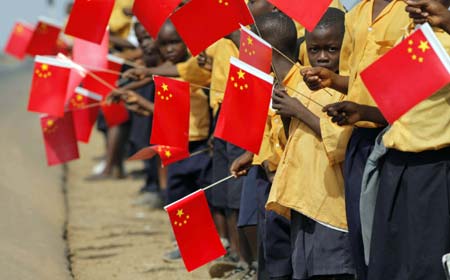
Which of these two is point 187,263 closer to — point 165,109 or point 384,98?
point 165,109

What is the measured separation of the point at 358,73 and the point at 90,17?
2.02 m

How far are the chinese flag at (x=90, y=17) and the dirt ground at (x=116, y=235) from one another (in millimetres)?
1694

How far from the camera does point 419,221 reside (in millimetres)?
5020

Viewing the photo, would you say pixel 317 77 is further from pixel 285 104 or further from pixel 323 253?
pixel 323 253

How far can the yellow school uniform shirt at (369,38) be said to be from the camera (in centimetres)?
525

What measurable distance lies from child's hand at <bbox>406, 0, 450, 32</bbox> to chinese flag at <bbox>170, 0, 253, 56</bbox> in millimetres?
1210

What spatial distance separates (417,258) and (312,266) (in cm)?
80

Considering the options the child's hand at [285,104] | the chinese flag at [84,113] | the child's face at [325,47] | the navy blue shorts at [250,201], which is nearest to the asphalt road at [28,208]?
the chinese flag at [84,113]

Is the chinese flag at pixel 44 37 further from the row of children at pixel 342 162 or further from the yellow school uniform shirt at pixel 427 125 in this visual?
the yellow school uniform shirt at pixel 427 125

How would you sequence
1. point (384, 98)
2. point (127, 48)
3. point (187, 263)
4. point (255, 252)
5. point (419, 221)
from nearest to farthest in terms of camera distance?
1. point (384, 98)
2. point (419, 221)
3. point (187, 263)
4. point (255, 252)
5. point (127, 48)

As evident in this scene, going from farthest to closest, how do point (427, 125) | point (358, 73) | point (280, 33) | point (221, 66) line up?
point (221, 66) < point (280, 33) < point (358, 73) < point (427, 125)

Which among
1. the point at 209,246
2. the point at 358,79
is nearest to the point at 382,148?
the point at 358,79

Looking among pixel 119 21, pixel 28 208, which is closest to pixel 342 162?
pixel 28 208

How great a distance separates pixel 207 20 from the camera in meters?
5.93
